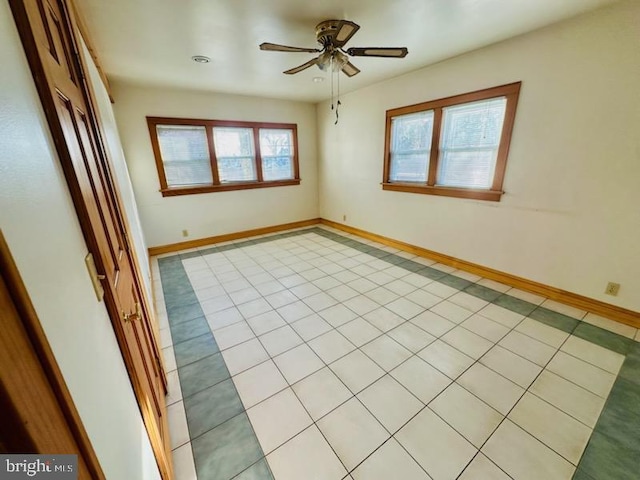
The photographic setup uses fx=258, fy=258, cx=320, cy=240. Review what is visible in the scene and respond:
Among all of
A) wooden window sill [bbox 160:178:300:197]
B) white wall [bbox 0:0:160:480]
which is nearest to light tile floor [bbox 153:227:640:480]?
white wall [bbox 0:0:160:480]

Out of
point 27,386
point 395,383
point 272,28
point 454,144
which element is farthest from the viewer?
point 454,144

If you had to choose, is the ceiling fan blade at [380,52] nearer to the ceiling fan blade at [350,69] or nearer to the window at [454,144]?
the ceiling fan blade at [350,69]

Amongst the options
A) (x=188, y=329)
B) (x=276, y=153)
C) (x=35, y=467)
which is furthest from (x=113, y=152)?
(x=276, y=153)

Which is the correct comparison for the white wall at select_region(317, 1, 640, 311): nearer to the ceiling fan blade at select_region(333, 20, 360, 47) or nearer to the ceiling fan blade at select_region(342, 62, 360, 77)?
the ceiling fan blade at select_region(342, 62, 360, 77)

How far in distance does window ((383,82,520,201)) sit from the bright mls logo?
3607mm

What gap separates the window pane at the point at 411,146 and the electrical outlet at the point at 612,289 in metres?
2.19

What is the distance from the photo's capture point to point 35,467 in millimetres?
335

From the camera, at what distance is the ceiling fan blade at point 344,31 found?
5.98 ft

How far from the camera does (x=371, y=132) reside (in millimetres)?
4328

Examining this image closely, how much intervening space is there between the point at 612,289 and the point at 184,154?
18.4 feet

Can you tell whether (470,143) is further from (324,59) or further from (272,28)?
(272,28)

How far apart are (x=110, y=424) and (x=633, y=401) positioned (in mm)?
2764

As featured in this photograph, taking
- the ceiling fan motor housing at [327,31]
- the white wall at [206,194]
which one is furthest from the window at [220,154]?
the ceiling fan motor housing at [327,31]

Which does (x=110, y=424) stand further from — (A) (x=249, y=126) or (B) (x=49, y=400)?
(A) (x=249, y=126)
